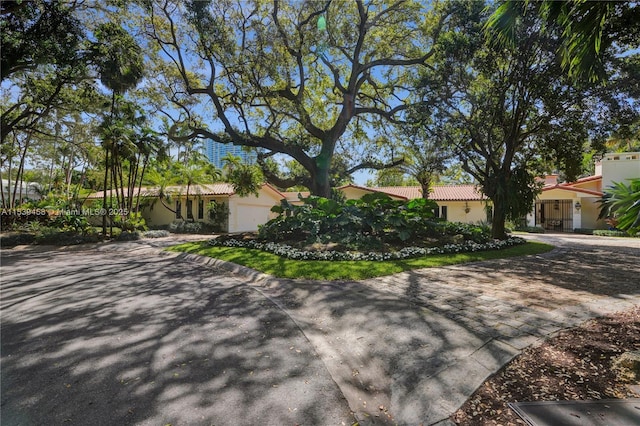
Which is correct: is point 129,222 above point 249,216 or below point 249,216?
below

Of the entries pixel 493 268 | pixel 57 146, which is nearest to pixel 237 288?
pixel 493 268

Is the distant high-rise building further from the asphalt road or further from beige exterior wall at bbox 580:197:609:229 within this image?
beige exterior wall at bbox 580:197:609:229

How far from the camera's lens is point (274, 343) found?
3.82 meters

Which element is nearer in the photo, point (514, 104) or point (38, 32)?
point (38, 32)

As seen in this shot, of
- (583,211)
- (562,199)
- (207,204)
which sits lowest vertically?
(583,211)

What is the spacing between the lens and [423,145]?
44.8ft

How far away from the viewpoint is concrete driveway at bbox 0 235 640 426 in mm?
2627

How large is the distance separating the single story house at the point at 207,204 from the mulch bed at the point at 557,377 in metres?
21.5

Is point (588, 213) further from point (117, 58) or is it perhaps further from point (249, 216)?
point (117, 58)

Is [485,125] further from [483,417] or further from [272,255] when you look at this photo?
[483,417]

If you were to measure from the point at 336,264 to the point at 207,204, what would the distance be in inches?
800

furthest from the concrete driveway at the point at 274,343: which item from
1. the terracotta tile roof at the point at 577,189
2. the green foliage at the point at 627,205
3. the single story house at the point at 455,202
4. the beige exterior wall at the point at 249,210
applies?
the single story house at the point at 455,202

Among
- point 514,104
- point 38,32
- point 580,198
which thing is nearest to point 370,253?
point 514,104

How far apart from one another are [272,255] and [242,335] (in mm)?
5793
